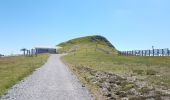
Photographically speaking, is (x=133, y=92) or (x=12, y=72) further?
(x=12, y=72)

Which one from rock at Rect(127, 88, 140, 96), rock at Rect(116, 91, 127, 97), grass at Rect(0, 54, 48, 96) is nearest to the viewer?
rock at Rect(116, 91, 127, 97)

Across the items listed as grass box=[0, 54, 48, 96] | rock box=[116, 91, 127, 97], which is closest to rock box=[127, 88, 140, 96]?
rock box=[116, 91, 127, 97]

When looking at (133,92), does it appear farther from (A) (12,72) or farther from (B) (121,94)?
(A) (12,72)

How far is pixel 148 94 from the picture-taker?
2750cm

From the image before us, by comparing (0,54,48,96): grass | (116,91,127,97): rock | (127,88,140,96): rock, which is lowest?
(116,91,127,97): rock

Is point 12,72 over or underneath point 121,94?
over

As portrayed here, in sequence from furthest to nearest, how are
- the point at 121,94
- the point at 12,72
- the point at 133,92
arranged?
the point at 12,72 → the point at 133,92 → the point at 121,94

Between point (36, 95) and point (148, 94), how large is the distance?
711 cm

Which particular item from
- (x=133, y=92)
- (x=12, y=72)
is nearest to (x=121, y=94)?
(x=133, y=92)

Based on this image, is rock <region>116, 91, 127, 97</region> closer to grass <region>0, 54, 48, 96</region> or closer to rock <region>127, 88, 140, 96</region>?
rock <region>127, 88, 140, 96</region>

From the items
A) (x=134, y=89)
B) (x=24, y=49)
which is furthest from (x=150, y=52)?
(x=134, y=89)

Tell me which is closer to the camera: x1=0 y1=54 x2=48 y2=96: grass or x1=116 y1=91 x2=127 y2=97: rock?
x1=116 y1=91 x2=127 y2=97: rock

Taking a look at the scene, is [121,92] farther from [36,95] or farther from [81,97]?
[36,95]

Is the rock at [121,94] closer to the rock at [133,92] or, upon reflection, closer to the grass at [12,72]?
the rock at [133,92]
